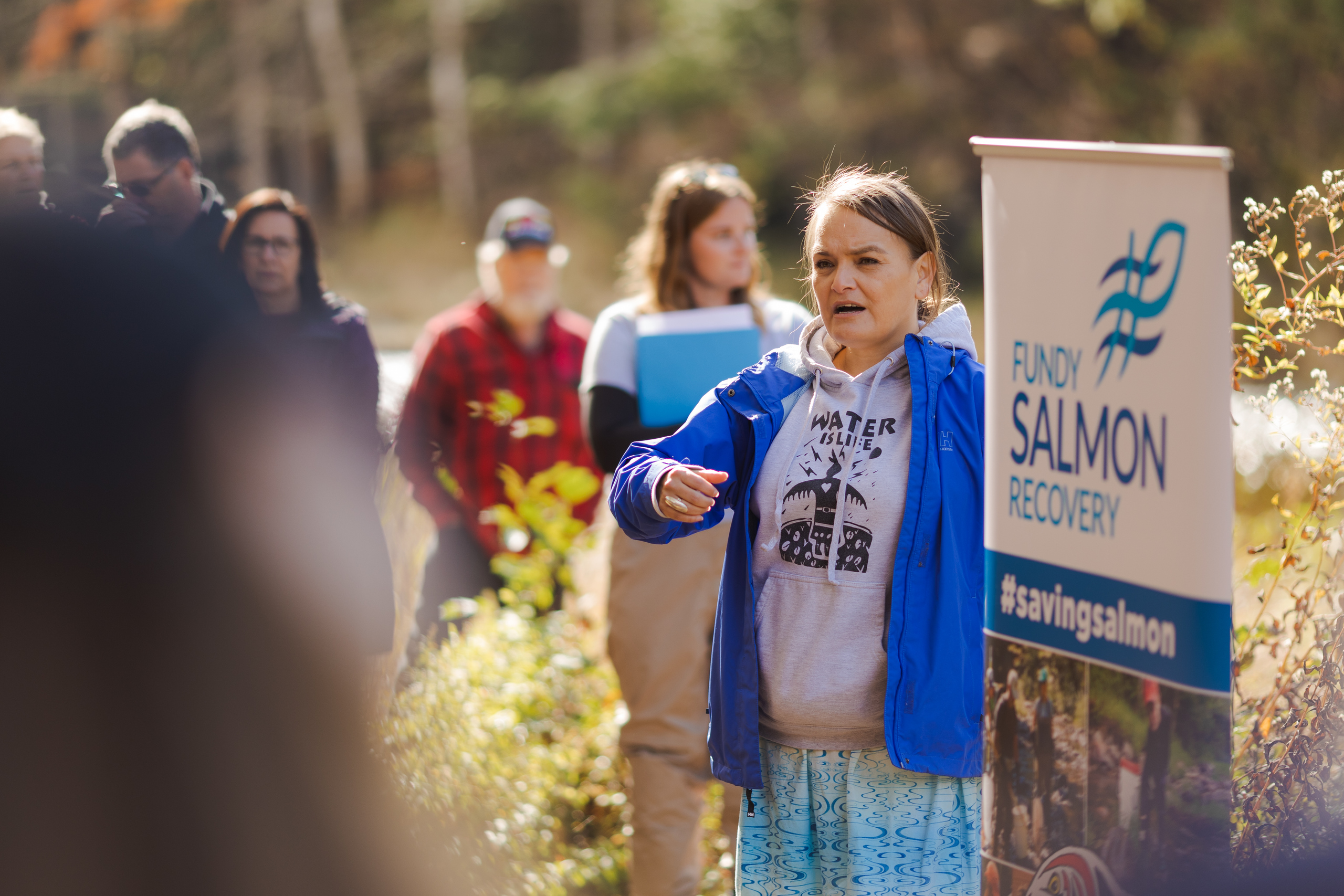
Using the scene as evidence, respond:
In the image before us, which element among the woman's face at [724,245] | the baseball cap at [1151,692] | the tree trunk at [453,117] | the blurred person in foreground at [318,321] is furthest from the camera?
the tree trunk at [453,117]

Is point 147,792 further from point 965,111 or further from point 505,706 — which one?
point 965,111

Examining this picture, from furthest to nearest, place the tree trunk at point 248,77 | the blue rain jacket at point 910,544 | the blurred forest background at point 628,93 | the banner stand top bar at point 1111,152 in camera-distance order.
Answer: the tree trunk at point 248,77, the blurred forest background at point 628,93, the blue rain jacket at point 910,544, the banner stand top bar at point 1111,152

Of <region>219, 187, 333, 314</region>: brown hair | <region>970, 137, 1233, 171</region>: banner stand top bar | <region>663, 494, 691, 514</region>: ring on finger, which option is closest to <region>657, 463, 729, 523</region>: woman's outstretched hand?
<region>663, 494, 691, 514</region>: ring on finger

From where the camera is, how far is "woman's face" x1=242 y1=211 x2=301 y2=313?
9.45ft

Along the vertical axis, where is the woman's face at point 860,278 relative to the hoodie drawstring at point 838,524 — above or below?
above

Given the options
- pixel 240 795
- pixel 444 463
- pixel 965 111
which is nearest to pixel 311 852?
pixel 240 795

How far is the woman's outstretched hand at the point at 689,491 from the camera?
1.90m

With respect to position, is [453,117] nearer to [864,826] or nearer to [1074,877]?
[864,826]

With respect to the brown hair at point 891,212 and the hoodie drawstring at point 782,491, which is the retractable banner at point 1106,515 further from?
the hoodie drawstring at point 782,491

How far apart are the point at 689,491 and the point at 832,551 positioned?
308 millimetres

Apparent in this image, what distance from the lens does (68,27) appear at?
40.7 ft

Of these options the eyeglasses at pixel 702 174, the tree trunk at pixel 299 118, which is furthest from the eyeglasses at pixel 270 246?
the tree trunk at pixel 299 118

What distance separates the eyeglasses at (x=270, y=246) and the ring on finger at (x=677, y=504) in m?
1.48

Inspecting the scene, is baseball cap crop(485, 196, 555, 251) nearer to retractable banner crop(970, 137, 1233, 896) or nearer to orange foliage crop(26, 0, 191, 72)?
retractable banner crop(970, 137, 1233, 896)
